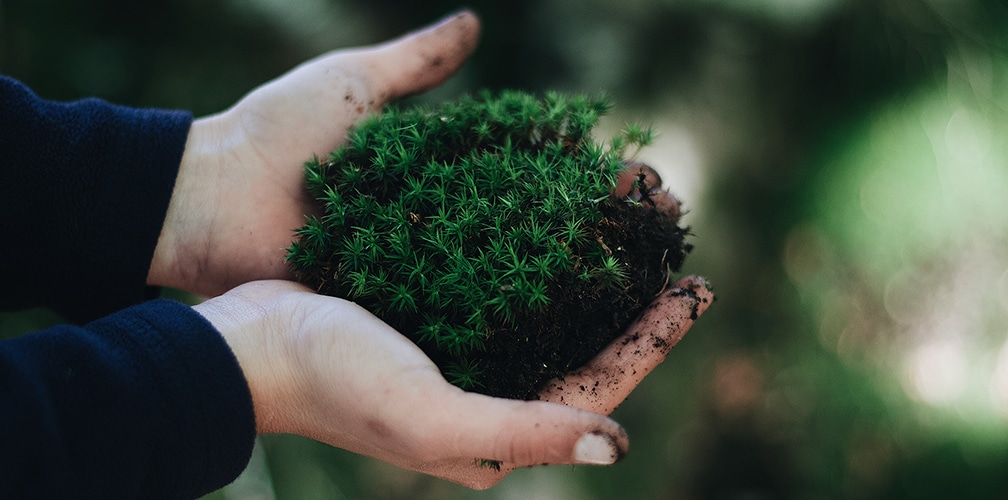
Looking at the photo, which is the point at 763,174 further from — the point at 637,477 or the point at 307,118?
the point at 307,118

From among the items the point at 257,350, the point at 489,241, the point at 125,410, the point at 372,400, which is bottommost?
the point at 125,410

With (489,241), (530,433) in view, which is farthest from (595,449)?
(489,241)

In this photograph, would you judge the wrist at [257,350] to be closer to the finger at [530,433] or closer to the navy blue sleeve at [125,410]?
the navy blue sleeve at [125,410]

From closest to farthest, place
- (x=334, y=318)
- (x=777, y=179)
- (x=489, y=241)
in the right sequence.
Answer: (x=334, y=318) → (x=489, y=241) → (x=777, y=179)

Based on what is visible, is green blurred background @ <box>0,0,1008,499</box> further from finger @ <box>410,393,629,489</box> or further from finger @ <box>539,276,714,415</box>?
finger @ <box>410,393,629,489</box>

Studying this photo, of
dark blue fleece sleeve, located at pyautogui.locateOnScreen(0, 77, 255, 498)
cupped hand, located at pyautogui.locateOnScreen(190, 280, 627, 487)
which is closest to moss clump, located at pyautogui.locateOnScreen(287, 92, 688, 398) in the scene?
cupped hand, located at pyautogui.locateOnScreen(190, 280, 627, 487)

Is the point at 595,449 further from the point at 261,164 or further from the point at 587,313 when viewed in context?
the point at 261,164
